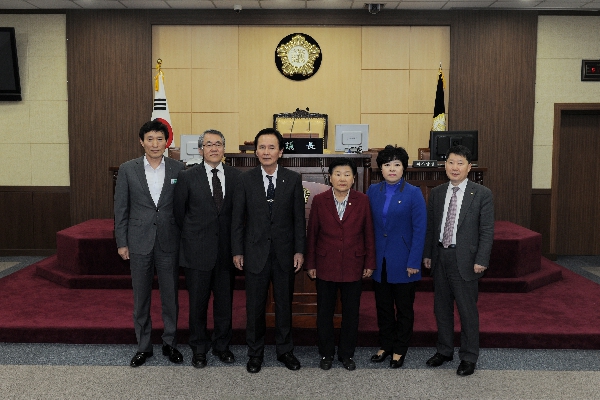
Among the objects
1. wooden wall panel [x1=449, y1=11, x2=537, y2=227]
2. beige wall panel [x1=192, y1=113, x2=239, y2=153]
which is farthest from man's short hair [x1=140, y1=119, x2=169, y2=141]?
wooden wall panel [x1=449, y1=11, x2=537, y2=227]

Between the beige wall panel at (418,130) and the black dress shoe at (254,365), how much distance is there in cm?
469

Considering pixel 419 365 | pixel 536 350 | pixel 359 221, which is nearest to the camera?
pixel 359 221

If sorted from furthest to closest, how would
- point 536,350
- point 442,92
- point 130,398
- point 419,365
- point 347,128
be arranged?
point 442,92 < point 347,128 < point 536,350 < point 419,365 < point 130,398

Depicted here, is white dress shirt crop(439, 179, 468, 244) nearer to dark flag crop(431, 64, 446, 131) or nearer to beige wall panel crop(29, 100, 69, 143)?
dark flag crop(431, 64, 446, 131)

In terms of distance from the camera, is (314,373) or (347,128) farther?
(347,128)

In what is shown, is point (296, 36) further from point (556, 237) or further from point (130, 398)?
point (130, 398)

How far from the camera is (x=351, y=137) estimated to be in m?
5.51

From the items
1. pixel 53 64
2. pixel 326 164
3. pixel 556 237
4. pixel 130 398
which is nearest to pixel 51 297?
pixel 130 398

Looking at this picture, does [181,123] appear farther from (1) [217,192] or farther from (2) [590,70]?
(2) [590,70]

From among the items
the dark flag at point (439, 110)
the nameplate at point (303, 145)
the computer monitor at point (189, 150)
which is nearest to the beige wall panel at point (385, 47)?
the dark flag at point (439, 110)

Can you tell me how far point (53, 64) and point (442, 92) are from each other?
16.9 feet

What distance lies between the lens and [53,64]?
23.5 ft

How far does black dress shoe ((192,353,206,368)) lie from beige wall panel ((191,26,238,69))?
479cm

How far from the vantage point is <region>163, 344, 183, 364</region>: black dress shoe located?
3.41 metres
